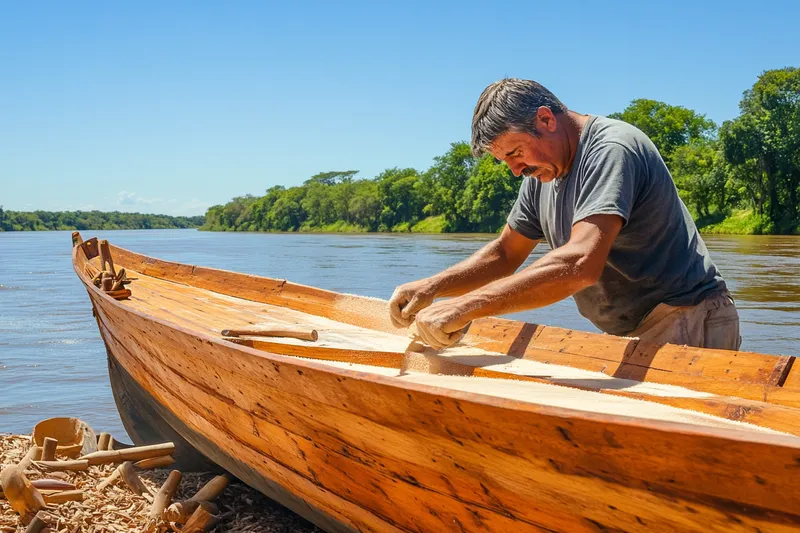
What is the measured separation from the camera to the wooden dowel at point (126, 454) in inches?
Result: 146

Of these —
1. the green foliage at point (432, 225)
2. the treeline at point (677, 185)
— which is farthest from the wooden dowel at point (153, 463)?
the green foliage at point (432, 225)

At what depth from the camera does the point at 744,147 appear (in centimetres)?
4134

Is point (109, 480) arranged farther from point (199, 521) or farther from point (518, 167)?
point (518, 167)

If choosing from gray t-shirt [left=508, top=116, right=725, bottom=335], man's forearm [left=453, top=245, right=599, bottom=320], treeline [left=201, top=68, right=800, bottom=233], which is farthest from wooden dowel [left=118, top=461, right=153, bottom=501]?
treeline [left=201, top=68, right=800, bottom=233]

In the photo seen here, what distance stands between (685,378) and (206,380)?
183 centimetres

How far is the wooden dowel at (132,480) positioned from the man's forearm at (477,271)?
5.56 feet

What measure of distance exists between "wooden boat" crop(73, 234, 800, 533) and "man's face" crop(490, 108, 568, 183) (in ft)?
2.26

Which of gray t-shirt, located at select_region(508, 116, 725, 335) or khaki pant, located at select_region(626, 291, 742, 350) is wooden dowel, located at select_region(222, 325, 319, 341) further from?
khaki pant, located at select_region(626, 291, 742, 350)

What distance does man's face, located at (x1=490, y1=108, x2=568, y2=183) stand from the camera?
2.55m

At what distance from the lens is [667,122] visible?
65625 mm

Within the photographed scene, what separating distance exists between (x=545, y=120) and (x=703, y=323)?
94 cm

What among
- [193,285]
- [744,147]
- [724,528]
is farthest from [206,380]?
[744,147]

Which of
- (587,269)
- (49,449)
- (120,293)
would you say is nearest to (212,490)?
(49,449)

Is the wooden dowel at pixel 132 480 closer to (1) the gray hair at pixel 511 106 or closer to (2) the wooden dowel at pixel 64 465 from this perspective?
(2) the wooden dowel at pixel 64 465
